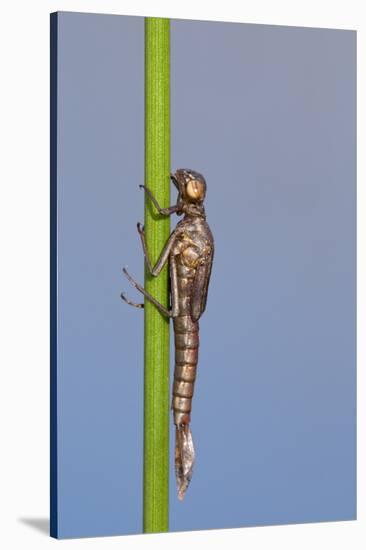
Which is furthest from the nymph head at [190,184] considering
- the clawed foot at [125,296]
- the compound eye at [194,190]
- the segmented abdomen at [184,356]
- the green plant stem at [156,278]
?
the clawed foot at [125,296]

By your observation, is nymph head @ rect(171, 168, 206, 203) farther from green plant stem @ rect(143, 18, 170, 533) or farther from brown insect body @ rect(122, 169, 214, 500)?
green plant stem @ rect(143, 18, 170, 533)

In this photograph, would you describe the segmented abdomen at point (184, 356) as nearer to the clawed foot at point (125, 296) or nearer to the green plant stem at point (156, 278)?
the green plant stem at point (156, 278)

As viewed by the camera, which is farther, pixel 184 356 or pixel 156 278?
pixel 184 356

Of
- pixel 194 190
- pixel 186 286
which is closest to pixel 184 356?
pixel 186 286

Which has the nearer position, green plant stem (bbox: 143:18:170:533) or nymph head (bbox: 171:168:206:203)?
green plant stem (bbox: 143:18:170:533)

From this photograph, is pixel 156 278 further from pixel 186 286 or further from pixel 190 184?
pixel 190 184

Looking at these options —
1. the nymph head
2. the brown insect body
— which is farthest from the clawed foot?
the nymph head
